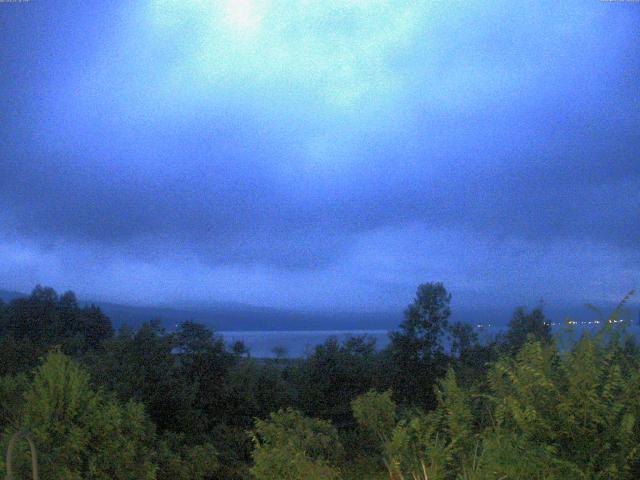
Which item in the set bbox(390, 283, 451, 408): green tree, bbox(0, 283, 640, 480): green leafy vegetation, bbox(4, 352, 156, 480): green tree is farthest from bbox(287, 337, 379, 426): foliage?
bbox(4, 352, 156, 480): green tree

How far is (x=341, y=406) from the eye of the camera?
41.0 feet

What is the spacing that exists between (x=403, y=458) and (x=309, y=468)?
995 mm

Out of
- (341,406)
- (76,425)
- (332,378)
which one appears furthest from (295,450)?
(332,378)

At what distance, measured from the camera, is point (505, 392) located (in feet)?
19.9

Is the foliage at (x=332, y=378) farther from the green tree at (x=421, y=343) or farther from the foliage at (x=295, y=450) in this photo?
the foliage at (x=295, y=450)

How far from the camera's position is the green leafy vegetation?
541cm

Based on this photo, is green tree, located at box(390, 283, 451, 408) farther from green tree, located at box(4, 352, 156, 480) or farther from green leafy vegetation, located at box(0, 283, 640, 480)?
green tree, located at box(4, 352, 156, 480)

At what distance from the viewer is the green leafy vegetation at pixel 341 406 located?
5410 mm

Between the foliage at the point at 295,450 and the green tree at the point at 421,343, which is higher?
the green tree at the point at 421,343

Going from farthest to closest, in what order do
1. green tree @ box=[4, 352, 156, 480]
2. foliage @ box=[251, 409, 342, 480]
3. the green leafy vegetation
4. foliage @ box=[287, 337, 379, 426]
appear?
foliage @ box=[287, 337, 379, 426], foliage @ box=[251, 409, 342, 480], green tree @ box=[4, 352, 156, 480], the green leafy vegetation

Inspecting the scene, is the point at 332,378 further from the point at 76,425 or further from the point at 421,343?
the point at 76,425

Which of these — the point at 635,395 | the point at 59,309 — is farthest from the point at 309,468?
the point at 59,309

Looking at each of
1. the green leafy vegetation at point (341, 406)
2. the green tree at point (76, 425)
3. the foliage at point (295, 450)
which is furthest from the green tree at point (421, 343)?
the green tree at point (76, 425)

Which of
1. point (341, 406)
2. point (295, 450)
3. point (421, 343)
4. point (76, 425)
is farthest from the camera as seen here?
point (421, 343)
